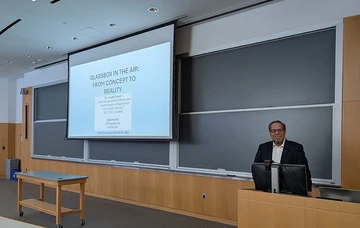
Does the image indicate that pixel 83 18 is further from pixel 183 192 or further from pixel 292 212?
pixel 292 212

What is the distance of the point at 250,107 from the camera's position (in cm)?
439

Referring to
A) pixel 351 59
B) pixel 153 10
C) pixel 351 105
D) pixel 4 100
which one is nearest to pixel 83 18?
pixel 153 10

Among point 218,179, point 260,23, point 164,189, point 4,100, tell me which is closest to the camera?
point 260,23

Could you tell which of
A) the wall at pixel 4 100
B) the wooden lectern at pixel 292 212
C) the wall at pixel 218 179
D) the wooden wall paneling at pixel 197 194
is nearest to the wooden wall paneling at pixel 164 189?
the wall at pixel 218 179

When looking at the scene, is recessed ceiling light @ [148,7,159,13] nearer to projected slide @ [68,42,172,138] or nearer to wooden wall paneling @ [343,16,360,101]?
projected slide @ [68,42,172,138]

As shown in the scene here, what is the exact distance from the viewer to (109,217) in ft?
16.0

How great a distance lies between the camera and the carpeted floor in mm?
4449

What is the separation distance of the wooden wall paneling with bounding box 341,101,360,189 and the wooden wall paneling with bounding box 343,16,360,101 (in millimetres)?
130

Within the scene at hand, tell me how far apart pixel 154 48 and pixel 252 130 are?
2260 mm

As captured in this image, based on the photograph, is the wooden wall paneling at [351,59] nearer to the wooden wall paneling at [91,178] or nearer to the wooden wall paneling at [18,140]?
the wooden wall paneling at [91,178]

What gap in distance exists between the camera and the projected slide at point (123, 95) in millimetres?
5141

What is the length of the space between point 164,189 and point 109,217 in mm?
1039

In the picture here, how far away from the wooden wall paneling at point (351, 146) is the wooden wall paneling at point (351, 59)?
130mm

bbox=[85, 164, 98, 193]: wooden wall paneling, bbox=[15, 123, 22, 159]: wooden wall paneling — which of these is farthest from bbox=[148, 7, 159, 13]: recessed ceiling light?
bbox=[15, 123, 22, 159]: wooden wall paneling
